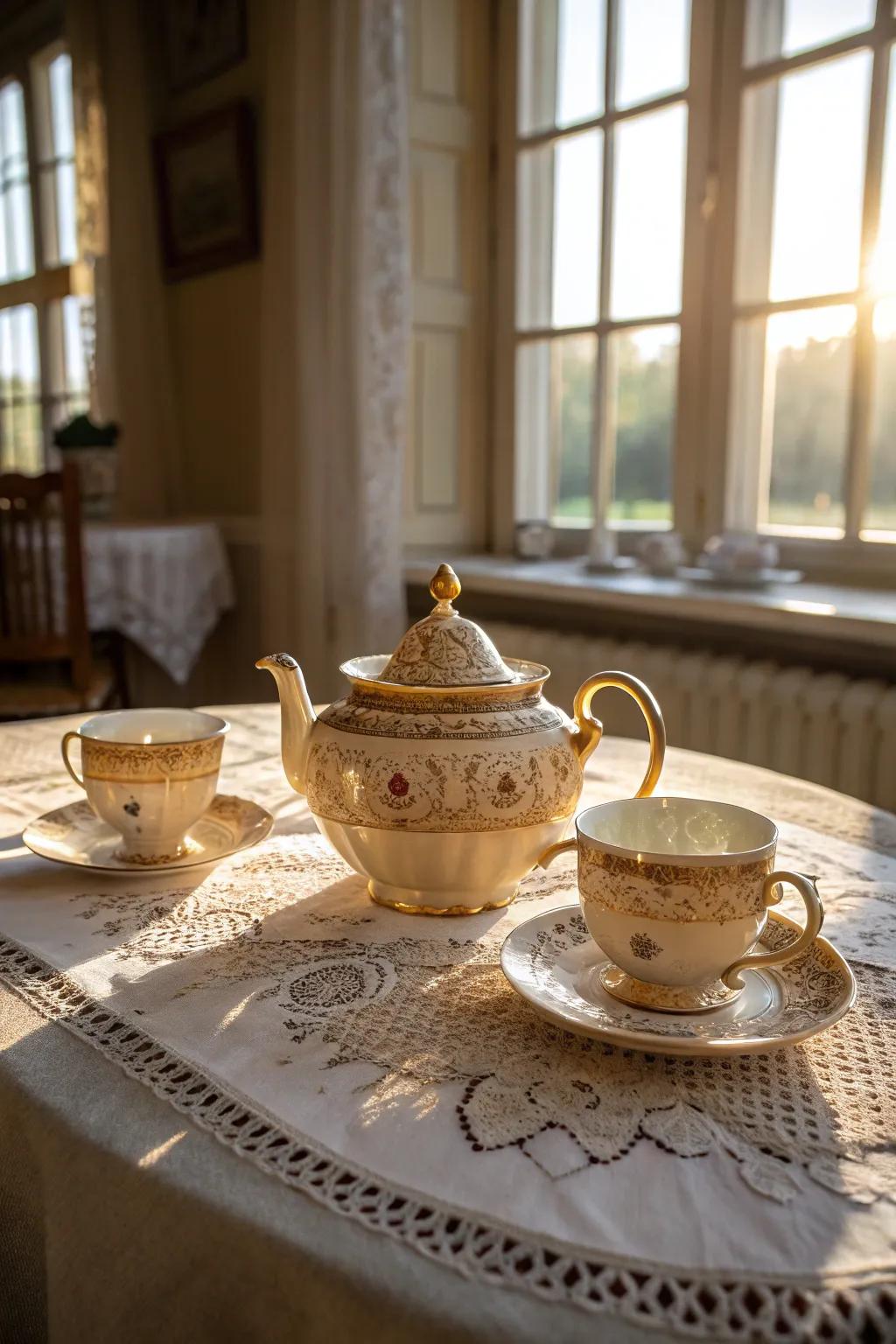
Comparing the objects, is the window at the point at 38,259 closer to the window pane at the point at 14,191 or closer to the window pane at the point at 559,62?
the window pane at the point at 14,191

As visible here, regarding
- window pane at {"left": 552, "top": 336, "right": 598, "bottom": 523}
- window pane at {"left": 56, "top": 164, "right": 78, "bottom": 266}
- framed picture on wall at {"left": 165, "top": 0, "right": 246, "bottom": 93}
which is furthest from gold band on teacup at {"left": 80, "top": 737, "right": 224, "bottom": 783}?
window pane at {"left": 56, "top": 164, "right": 78, "bottom": 266}

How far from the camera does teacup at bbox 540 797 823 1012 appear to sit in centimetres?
55

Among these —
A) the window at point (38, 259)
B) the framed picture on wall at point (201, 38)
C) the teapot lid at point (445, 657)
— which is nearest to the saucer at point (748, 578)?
the teapot lid at point (445, 657)

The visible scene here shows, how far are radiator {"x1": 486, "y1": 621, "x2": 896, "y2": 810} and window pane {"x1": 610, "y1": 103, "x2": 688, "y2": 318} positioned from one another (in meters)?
0.82

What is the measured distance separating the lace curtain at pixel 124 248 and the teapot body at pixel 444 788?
10.5 ft

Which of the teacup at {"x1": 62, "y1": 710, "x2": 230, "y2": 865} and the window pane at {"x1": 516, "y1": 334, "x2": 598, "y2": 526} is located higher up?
the window pane at {"x1": 516, "y1": 334, "x2": 598, "y2": 526}

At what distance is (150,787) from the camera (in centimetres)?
80

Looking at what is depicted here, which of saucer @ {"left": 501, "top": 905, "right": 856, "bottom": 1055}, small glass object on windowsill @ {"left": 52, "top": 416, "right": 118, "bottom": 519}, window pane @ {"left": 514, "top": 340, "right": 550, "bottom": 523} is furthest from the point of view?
small glass object on windowsill @ {"left": 52, "top": 416, "right": 118, "bottom": 519}

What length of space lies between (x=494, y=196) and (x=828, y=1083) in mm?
2828

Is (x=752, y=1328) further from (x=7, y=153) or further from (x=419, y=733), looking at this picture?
(x=7, y=153)

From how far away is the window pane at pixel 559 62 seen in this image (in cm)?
265

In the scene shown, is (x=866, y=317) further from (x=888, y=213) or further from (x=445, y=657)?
A: (x=445, y=657)

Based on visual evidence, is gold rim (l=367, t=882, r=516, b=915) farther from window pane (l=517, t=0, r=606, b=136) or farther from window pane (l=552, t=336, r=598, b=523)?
window pane (l=517, t=0, r=606, b=136)

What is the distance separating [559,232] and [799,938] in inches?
102
